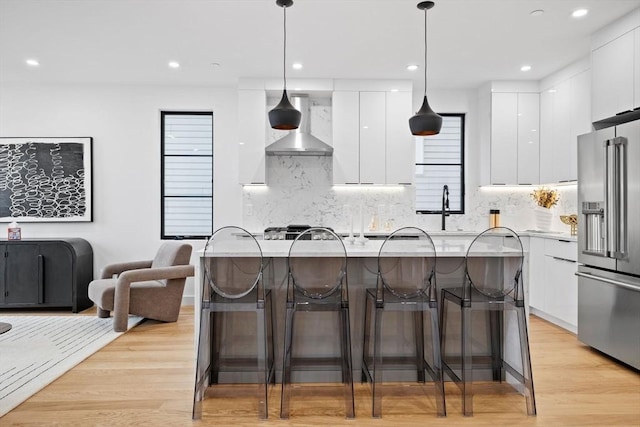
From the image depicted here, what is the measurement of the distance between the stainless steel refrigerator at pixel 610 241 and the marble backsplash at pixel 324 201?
6.20 ft

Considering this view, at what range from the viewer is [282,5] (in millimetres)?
3326

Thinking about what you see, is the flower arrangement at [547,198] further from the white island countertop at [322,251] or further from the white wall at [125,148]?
the white wall at [125,148]

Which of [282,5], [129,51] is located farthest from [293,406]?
[129,51]

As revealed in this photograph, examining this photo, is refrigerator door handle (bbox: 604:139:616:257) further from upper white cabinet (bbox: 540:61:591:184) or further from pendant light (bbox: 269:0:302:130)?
pendant light (bbox: 269:0:302:130)

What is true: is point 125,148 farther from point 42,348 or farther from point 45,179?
point 42,348

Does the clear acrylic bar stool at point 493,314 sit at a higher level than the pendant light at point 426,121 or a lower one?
lower

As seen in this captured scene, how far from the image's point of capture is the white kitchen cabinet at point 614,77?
3.42 meters

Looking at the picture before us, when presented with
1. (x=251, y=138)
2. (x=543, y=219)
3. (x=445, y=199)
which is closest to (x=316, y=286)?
(x=251, y=138)

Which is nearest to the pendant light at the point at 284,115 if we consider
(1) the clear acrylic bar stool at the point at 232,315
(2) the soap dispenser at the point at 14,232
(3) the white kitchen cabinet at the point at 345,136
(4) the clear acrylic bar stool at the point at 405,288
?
(1) the clear acrylic bar stool at the point at 232,315

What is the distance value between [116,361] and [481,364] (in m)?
2.77

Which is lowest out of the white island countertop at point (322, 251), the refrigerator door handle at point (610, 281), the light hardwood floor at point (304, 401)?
the light hardwood floor at point (304, 401)

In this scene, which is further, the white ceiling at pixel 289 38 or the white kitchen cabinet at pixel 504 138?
the white kitchen cabinet at pixel 504 138

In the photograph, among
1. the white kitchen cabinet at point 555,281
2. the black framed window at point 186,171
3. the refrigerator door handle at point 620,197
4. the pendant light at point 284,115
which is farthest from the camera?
the black framed window at point 186,171

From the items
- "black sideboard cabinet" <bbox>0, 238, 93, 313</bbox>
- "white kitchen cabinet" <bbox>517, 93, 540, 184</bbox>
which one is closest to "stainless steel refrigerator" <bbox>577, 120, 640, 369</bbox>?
"white kitchen cabinet" <bbox>517, 93, 540, 184</bbox>
